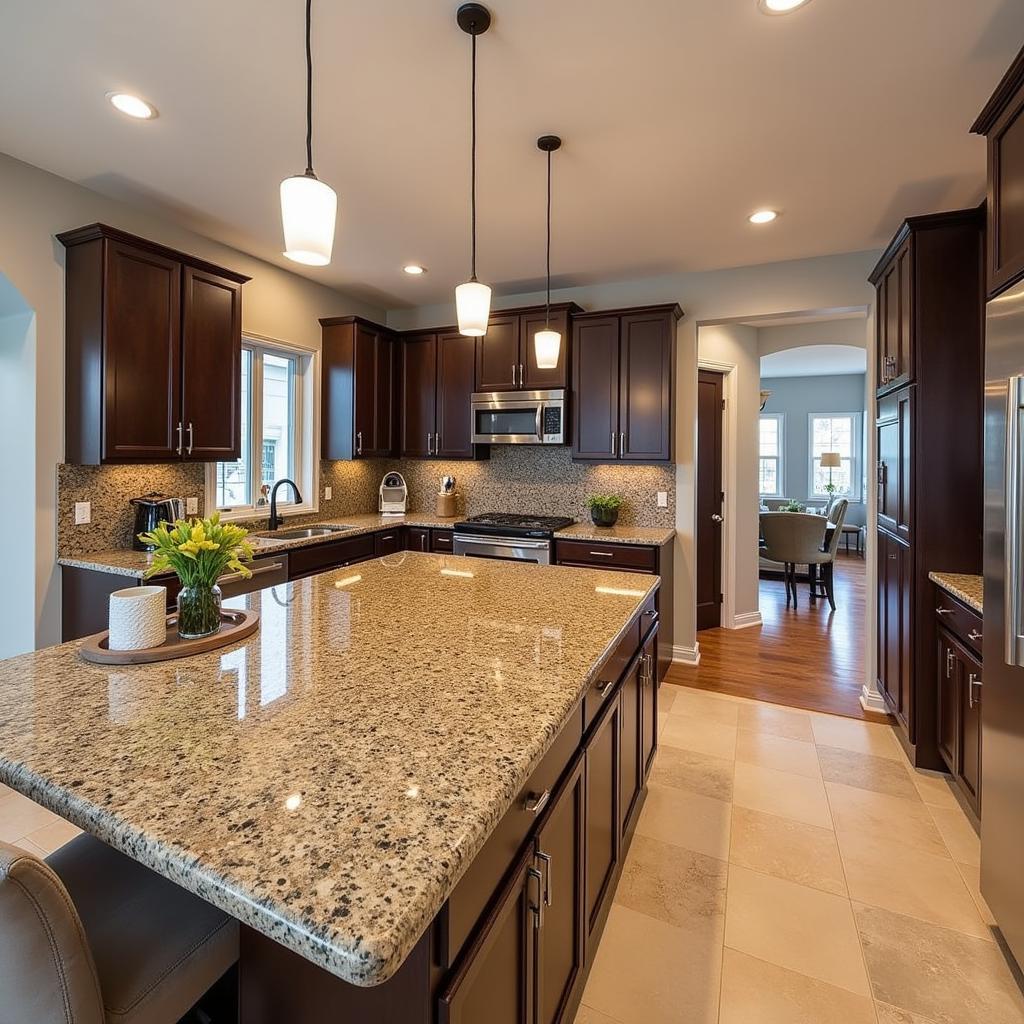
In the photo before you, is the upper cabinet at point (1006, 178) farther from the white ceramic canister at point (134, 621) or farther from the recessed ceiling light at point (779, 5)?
the white ceramic canister at point (134, 621)

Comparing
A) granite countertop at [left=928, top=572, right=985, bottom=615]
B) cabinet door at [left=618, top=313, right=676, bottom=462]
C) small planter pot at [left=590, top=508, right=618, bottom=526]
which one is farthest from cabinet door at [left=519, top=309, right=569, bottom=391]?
granite countertop at [left=928, top=572, right=985, bottom=615]

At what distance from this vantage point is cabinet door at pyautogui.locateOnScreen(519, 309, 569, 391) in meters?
4.12

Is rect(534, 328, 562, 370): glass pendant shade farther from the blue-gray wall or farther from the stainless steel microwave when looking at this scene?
the blue-gray wall

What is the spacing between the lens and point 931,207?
2.96 m

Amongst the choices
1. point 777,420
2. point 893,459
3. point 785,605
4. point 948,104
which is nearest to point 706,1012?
point 893,459

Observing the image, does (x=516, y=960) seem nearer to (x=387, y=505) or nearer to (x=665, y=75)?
(x=665, y=75)

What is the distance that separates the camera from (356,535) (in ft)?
13.1

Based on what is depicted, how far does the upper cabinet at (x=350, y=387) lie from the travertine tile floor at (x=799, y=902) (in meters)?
3.09

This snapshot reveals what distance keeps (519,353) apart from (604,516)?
1.38 metres

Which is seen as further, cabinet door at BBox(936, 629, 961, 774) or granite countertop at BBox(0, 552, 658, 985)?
cabinet door at BBox(936, 629, 961, 774)

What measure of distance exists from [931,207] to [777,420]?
23.9ft

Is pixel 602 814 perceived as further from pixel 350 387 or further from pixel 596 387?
pixel 350 387

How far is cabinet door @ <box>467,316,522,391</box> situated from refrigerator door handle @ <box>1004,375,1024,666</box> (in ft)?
10.4

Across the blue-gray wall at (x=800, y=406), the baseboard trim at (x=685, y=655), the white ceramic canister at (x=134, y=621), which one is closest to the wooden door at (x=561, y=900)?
the white ceramic canister at (x=134, y=621)
